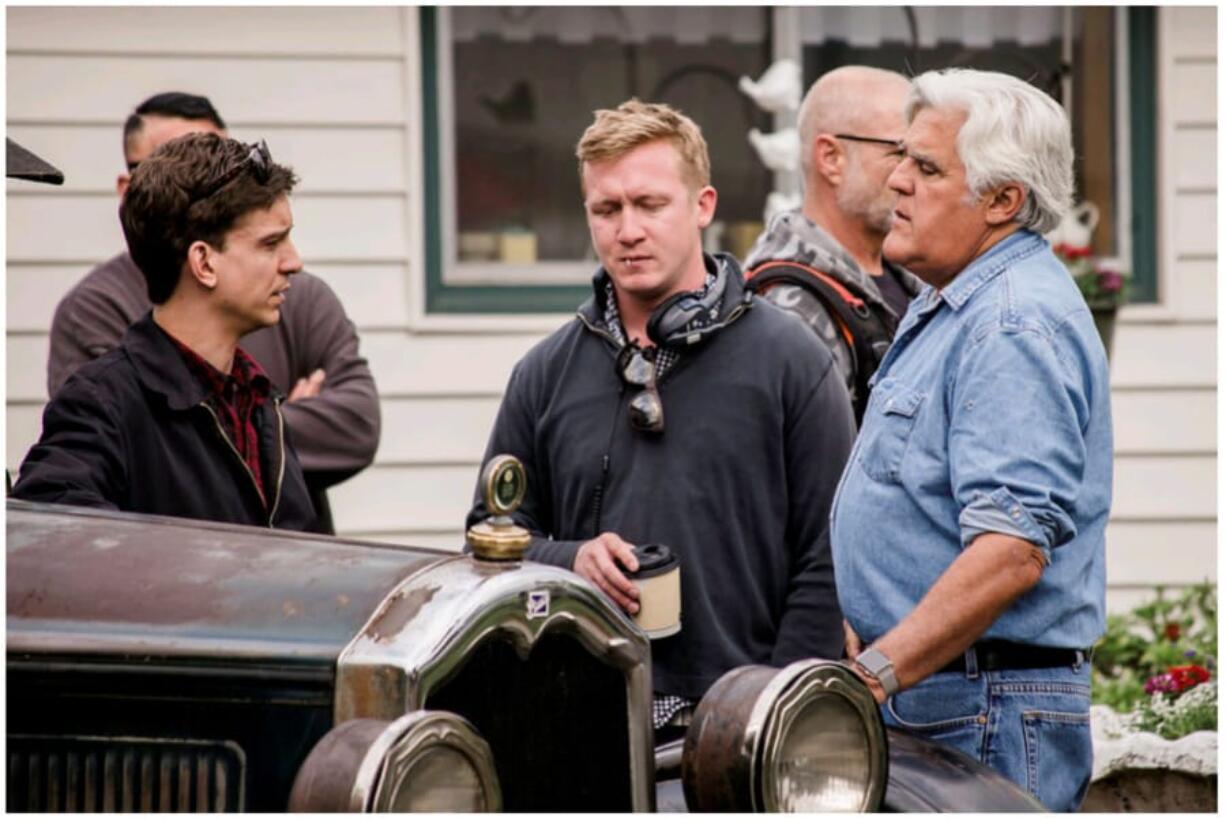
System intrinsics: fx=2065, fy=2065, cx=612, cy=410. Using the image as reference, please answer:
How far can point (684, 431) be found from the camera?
12.7 feet

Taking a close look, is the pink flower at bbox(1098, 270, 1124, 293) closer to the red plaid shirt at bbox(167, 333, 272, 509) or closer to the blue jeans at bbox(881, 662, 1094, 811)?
the blue jeans at bbox(881, 662, 1094, 811)

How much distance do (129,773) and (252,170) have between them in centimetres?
135

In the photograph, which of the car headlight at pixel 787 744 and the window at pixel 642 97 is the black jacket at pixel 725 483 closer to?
the car headlight at pixel 787 744

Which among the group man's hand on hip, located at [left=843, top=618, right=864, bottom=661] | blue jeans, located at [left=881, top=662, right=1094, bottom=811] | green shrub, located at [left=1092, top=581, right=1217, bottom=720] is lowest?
green shrub, located at [left=1092, top=581, right=1217, bottom=720]

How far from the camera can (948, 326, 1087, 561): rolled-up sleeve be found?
3154 millimetres

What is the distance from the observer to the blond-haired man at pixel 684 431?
152 inches

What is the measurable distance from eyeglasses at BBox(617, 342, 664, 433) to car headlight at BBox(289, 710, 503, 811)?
135 cm

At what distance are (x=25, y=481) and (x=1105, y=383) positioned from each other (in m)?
1.76

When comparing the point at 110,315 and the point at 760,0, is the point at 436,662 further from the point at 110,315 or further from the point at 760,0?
the point at 760,0

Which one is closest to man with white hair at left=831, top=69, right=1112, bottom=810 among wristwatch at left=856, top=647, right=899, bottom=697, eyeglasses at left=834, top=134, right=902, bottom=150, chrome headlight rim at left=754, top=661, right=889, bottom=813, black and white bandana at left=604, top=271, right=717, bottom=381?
wristwatch at left=856, top=647, right=899, bottom=697

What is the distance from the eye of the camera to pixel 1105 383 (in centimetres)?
335

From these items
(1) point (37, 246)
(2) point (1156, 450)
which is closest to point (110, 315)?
(1) point (37, 246)

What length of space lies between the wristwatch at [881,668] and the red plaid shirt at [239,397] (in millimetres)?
1121

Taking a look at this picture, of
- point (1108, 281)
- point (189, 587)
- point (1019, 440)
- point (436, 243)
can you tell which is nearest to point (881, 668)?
point (1019, 440)
